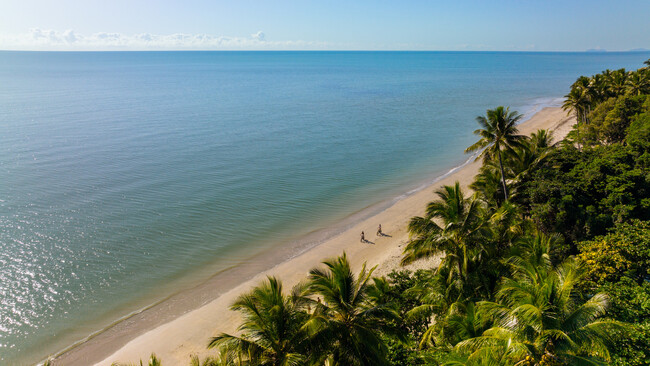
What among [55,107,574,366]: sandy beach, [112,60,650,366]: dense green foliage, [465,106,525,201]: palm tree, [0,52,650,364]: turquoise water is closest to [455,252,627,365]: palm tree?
[112,60,650,366]: dense green foliage

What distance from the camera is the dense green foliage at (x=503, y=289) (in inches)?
407

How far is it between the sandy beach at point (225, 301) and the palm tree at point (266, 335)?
10.3 m

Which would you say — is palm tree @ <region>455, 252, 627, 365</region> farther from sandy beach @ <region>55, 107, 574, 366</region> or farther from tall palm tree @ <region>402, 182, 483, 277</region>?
sandy beach @ <region>55, 107, 574, 366</region>

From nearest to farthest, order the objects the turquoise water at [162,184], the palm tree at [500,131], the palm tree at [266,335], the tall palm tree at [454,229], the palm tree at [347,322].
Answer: the palm tree at [266,335]
the palm tree at [347,322]
the tall palm tree at [454,229]
the turquoise water at [162,184]
the palm tree at [500,131]

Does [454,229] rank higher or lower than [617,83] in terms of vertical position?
lower

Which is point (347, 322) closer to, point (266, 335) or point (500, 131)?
point (266, 335)

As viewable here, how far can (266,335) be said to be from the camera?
12.5 meters

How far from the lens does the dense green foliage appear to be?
10.3 meters

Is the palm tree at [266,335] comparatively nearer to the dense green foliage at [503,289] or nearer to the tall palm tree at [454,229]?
the dense green foliage at [503,289]

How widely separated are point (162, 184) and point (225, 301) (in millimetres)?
23004

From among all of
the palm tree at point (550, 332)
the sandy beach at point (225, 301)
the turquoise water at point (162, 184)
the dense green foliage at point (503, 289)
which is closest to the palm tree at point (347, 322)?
the dense green foliage at point (503, 289)

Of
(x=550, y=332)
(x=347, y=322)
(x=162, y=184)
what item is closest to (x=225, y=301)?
(x=347, y=322)

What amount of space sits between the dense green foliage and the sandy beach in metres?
3.80

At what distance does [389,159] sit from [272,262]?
28.5 metres
